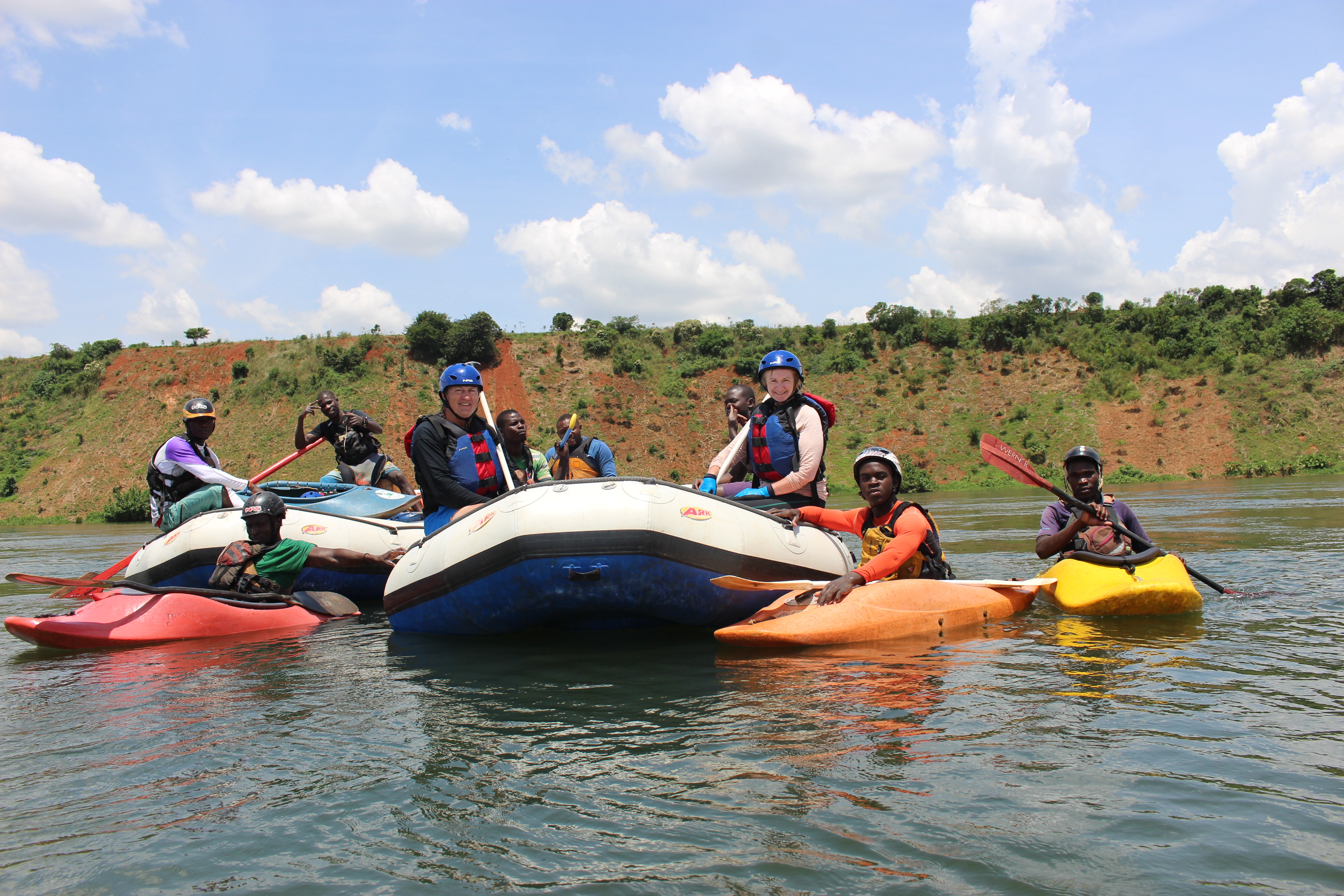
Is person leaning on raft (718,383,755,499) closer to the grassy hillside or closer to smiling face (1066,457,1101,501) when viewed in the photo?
smiling face (1066,457,1101,501)

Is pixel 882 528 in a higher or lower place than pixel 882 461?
lower

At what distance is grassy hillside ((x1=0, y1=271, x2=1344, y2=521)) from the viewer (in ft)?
117

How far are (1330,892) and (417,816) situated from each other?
2.60m

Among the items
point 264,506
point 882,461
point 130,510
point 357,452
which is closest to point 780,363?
point 882,461

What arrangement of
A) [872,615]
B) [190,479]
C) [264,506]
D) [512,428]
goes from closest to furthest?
[872,615]
[264,506]
[512,428]
[190,479]

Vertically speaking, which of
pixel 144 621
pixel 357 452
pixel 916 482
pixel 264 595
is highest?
pixel 357 452

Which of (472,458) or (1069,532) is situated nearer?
(472,458)

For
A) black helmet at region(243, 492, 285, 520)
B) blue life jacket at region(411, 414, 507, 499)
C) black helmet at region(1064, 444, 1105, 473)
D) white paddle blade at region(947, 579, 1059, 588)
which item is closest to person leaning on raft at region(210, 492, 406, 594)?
black helmet at region(243, 492, 285, 520)

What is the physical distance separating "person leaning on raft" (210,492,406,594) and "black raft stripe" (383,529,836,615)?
5.86 ft

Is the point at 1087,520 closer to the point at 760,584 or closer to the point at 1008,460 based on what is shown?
the point at 1008,460

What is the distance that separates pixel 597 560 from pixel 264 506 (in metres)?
3.20

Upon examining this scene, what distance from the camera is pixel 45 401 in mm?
43656

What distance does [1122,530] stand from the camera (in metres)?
6.29

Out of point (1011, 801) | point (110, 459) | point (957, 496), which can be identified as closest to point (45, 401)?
point (110, 459)
